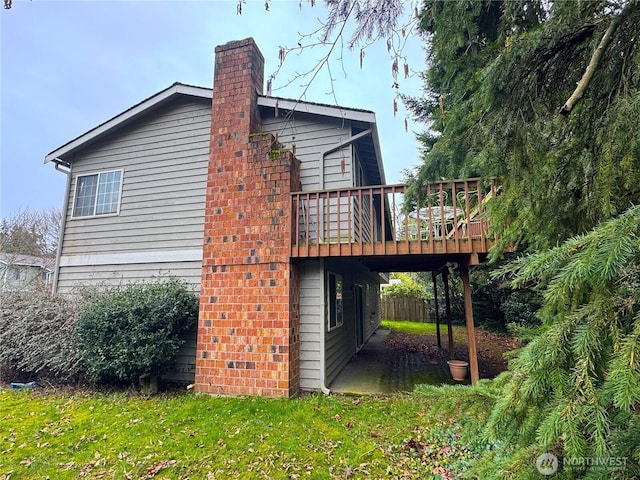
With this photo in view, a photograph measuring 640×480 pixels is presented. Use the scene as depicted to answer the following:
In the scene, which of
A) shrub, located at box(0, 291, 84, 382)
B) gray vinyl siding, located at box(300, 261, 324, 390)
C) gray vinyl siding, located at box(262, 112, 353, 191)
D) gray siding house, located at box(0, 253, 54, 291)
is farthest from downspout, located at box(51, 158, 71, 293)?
gray siding house, located at box(0, 253, 54, 291)

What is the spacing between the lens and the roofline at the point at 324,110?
22.2ft

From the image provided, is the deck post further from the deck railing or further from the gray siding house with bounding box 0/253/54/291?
the gray siding house with bounding box 0/253/54/291

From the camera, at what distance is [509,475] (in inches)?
43.4

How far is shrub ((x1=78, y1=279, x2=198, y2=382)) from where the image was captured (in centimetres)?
613

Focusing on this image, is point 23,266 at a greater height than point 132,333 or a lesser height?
greater

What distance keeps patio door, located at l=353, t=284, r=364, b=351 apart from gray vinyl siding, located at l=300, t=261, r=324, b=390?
4.54 m

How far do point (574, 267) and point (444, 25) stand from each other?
214 cm

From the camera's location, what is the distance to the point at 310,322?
6398 millimetres

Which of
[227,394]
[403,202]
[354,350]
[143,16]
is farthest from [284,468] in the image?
[354,350]

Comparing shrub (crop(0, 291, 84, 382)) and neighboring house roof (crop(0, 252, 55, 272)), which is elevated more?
neighboring house roof (crop(0, 252, 55, 272))

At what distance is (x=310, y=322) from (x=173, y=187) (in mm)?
4643

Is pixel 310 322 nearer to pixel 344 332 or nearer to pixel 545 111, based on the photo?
pixel 344 332

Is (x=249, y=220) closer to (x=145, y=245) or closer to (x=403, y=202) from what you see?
(x=145, y=245)

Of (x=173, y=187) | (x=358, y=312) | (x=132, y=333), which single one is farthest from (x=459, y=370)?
(x=173, y=187)
